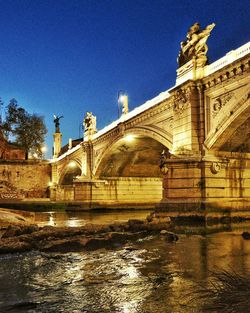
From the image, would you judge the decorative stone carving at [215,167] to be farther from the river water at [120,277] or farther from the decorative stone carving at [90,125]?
the decorative stone carving at [90,125]

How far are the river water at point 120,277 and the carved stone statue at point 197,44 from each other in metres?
9.65

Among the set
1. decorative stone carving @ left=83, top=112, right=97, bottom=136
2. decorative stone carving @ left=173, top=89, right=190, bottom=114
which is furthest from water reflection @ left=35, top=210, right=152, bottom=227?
decorative stone carving @ left=83, top=112, right=97, bottom=136

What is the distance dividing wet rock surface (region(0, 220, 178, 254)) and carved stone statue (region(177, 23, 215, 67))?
27.4ft

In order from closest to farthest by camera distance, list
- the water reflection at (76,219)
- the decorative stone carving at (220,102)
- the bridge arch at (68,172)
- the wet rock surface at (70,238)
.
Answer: the wet rock surface at (70,238), the decorative stone carving at (220,102), the water reflection at (76,219), the bridge arch at (68,172)

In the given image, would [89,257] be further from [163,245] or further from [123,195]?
[123,195]

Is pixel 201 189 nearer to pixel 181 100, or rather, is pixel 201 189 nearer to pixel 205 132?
pixel 205 132

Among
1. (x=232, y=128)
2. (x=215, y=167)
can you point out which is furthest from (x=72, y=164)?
(x=232, y=128)

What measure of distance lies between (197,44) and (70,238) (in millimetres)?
11429

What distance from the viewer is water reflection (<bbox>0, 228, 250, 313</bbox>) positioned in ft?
15.8

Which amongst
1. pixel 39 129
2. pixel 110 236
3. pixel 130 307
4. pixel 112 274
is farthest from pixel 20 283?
pixel 39 129

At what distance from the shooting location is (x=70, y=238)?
414 inches

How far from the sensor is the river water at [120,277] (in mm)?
4793

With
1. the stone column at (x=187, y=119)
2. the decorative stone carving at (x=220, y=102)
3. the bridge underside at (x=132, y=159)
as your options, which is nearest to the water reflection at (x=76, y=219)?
the bridge underside at (x=132, y=159)

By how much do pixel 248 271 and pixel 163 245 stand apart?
3708 mm
